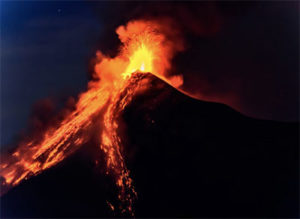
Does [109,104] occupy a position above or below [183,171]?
above

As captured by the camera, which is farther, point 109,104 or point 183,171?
point 109,104

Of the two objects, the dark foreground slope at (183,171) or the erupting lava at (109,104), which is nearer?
the dark foreground slope at (183,171)

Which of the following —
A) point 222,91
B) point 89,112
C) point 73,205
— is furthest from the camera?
point 222,91

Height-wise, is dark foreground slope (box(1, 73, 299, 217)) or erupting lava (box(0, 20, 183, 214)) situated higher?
erupting lava (box(0, 20, 183, 214))

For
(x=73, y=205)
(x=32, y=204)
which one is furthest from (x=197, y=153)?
(x=32, y=204)

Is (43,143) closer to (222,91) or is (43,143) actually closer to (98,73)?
(98,73)
